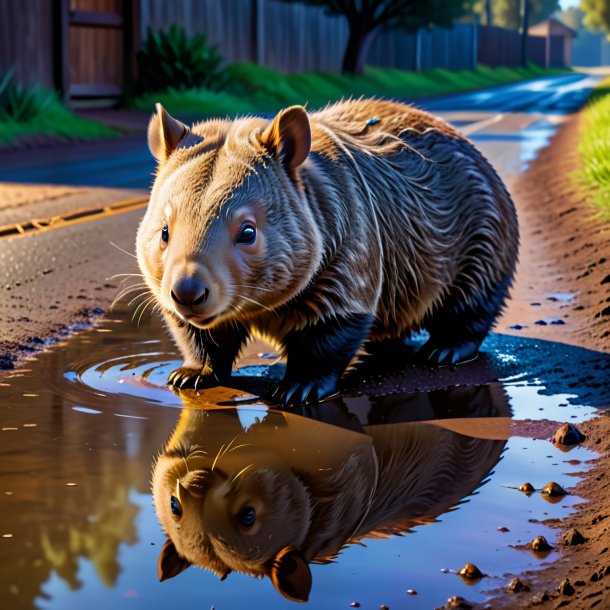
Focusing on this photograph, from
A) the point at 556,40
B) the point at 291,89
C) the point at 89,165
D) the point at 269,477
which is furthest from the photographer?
the point at 556,40

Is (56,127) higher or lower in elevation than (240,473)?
higher

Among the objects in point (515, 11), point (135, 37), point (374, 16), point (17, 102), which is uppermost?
point (515, 11)

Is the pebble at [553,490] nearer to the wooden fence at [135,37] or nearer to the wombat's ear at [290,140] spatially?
the wombat's ear at [290,140]

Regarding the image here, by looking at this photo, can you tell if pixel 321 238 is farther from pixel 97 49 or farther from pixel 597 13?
pixel 597 13

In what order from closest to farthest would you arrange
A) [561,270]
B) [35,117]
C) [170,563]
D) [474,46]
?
1. [170,563]
2. [561,270]
3. [35,117]
4. [474,46]

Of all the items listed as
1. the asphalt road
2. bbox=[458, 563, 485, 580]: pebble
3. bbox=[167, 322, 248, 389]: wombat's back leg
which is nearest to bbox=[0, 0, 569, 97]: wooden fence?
the asphalt road

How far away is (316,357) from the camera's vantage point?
5387 mm

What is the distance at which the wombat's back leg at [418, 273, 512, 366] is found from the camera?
6344 mm

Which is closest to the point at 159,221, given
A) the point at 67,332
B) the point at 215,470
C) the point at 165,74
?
the point at 215,470

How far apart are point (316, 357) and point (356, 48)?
114ft

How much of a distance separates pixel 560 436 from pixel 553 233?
18.9ft

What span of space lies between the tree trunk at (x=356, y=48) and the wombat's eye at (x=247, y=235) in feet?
114

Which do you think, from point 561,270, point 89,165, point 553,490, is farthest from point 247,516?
point 89,165

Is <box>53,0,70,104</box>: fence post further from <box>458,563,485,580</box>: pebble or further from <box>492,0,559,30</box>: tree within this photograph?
<box>492,0,559,30</box>: tree
